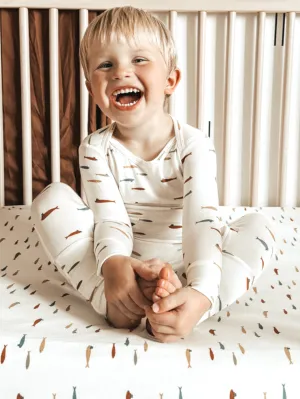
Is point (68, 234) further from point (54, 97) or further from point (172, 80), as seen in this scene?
point (54, 97)

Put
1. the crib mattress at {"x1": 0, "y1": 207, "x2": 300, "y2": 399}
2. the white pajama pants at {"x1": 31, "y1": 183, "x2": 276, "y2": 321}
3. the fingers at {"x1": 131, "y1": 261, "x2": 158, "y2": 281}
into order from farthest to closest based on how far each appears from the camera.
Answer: the white pajama pants at {"x1": 31, "y1": 183, "x2": 276, "y2": 321} → the fingers at {"x1": 131, "y1": 261, "x2": 158, "y2": 281} → the crib mattress at {"x1": 0, "y1": 207, "x2": 300, "y2": 399}

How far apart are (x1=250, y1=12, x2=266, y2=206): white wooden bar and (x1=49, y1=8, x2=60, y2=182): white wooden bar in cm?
47

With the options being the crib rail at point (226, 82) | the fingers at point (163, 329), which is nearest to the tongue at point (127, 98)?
the fingers at point (163, 329)

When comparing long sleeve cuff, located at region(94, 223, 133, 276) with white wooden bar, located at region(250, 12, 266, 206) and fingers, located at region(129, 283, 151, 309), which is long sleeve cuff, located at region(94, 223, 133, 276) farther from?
white wooden bar, located at region(250, 12, 266, 206)

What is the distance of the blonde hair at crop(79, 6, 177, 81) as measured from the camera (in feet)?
2.97

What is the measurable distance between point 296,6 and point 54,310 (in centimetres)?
97

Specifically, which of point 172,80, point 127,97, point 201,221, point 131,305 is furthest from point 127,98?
point 131,305

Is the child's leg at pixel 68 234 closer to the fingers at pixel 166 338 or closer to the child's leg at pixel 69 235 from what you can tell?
the child's leg at pixel 69 235

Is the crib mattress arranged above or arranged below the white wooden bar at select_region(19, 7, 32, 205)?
below

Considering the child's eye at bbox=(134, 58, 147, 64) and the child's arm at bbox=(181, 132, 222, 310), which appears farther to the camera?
the child's eye at bbox=(134, 58, 147, 64)

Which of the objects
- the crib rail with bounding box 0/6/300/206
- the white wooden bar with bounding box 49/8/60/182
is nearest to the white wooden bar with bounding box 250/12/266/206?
the crib rail with bounding box 0/6/300/206

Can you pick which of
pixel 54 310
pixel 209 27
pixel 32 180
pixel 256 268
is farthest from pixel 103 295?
pixel 209 27

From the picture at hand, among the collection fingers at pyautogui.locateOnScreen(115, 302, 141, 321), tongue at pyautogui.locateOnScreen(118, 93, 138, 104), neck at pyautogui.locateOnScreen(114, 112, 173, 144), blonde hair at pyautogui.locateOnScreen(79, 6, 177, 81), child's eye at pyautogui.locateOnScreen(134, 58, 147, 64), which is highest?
blonde hair at pyautogui.locateOnScreen(79, 6, 177, 81)

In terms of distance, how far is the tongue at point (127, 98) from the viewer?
0.93m
